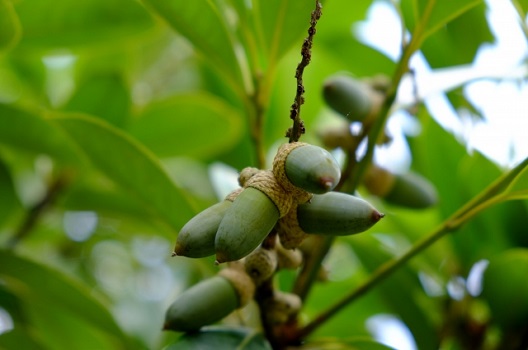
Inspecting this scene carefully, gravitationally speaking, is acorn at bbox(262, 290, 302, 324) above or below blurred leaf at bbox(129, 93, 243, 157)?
below

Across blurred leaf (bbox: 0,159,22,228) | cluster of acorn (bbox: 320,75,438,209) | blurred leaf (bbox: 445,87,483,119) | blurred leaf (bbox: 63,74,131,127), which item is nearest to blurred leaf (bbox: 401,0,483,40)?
cluster of acorn (bbox: 320,75,438,209)

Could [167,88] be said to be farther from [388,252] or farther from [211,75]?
[388,252]

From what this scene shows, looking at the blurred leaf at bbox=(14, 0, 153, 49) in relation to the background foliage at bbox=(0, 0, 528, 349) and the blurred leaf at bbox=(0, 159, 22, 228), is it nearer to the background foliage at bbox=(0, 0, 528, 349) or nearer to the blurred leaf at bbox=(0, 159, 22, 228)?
the background foliage at bbox=(0, 0, 528, 349)

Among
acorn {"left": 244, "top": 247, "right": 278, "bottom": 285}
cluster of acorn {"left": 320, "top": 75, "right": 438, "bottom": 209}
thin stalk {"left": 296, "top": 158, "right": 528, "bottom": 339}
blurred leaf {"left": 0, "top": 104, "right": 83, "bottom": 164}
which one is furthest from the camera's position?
blurred leaf {"left": 0, "top": 104, "right": 83, "bottom": 164}

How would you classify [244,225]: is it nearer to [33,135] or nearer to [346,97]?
[346,97]

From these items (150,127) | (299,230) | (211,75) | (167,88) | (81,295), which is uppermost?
(167,88)

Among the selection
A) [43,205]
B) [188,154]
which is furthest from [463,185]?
[43,205]

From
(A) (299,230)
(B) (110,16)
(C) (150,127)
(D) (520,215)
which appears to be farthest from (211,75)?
(A) (299,230)
